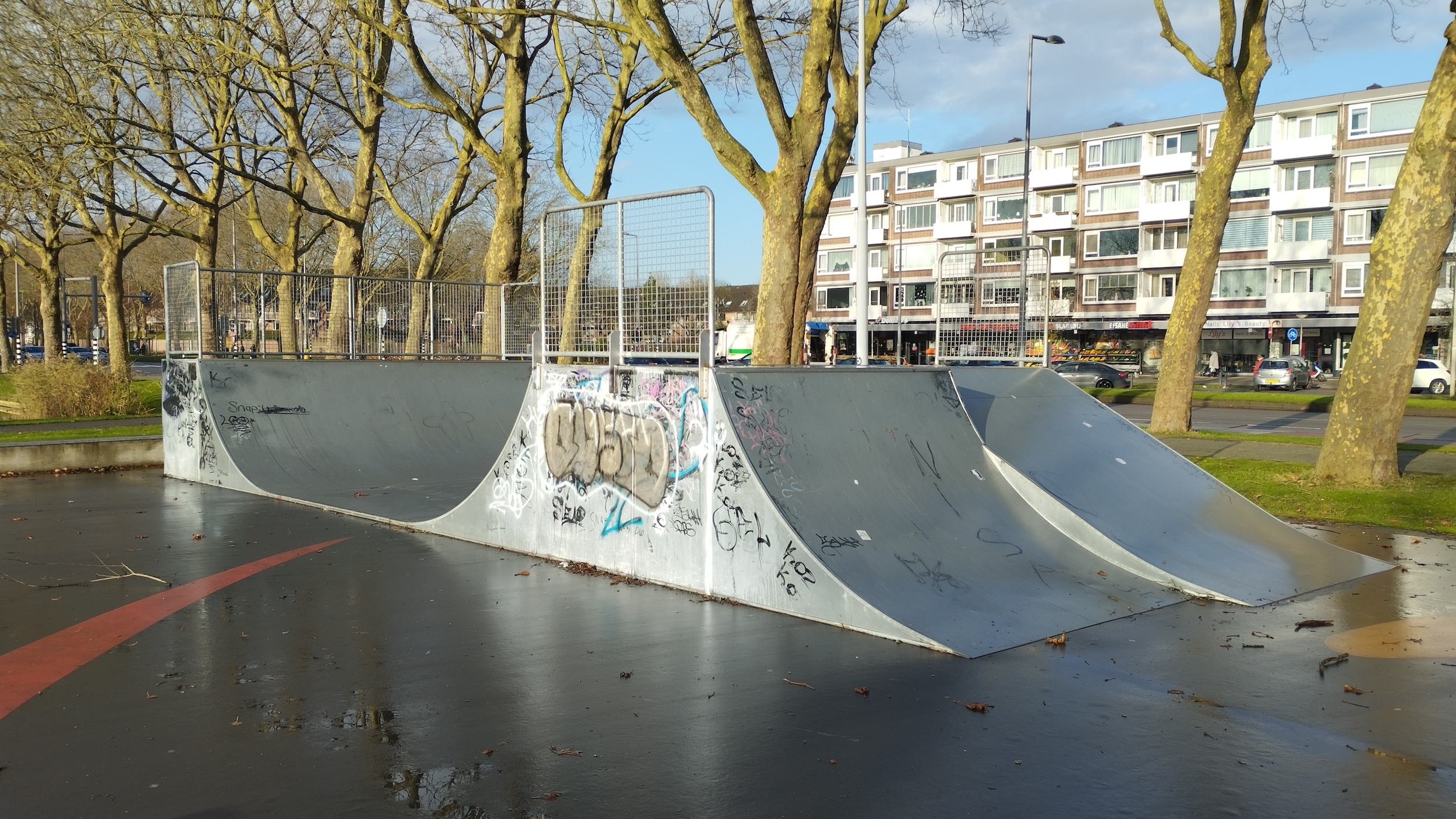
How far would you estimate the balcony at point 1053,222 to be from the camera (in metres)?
66.1

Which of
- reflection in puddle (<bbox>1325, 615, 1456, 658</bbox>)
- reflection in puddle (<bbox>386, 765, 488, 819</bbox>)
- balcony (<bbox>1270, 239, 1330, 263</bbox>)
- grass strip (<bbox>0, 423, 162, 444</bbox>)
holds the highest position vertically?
balcony (<bbox>1270, 239, 1330, 263</bbox>)

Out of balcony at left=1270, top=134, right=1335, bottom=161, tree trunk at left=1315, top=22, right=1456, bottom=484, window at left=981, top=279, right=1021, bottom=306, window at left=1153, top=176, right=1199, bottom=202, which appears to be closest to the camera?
tree trunk at left=1315, top=22, right=1456, bottom=484

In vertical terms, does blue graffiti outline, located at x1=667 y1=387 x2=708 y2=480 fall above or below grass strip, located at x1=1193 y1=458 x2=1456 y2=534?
above

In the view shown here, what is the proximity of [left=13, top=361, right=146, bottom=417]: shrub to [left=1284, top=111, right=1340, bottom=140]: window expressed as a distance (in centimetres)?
5686

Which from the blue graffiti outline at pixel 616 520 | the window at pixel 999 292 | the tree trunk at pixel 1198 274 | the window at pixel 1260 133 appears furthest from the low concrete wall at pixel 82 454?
the window at pixel 1260 133

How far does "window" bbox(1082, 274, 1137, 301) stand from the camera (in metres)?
63.6

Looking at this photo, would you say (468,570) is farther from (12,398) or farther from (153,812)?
(12,398)

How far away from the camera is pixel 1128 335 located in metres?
64.4

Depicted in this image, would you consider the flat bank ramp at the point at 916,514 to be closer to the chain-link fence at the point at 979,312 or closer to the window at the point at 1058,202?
the chain-link fence at the point at 979,312

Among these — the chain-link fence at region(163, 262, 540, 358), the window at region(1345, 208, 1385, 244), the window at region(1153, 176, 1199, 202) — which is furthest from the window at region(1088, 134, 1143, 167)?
the chain-link fence at region(163, 262, 540, 358)

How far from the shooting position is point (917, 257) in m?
72.8

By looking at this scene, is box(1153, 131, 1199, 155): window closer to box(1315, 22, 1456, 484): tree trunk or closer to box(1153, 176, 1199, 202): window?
box(1153, 176, 1199, 202): window

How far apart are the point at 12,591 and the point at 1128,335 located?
63.9 metres

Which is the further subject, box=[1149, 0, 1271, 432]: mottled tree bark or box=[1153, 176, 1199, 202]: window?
box=[1153, 176, 1199, 202]: window
